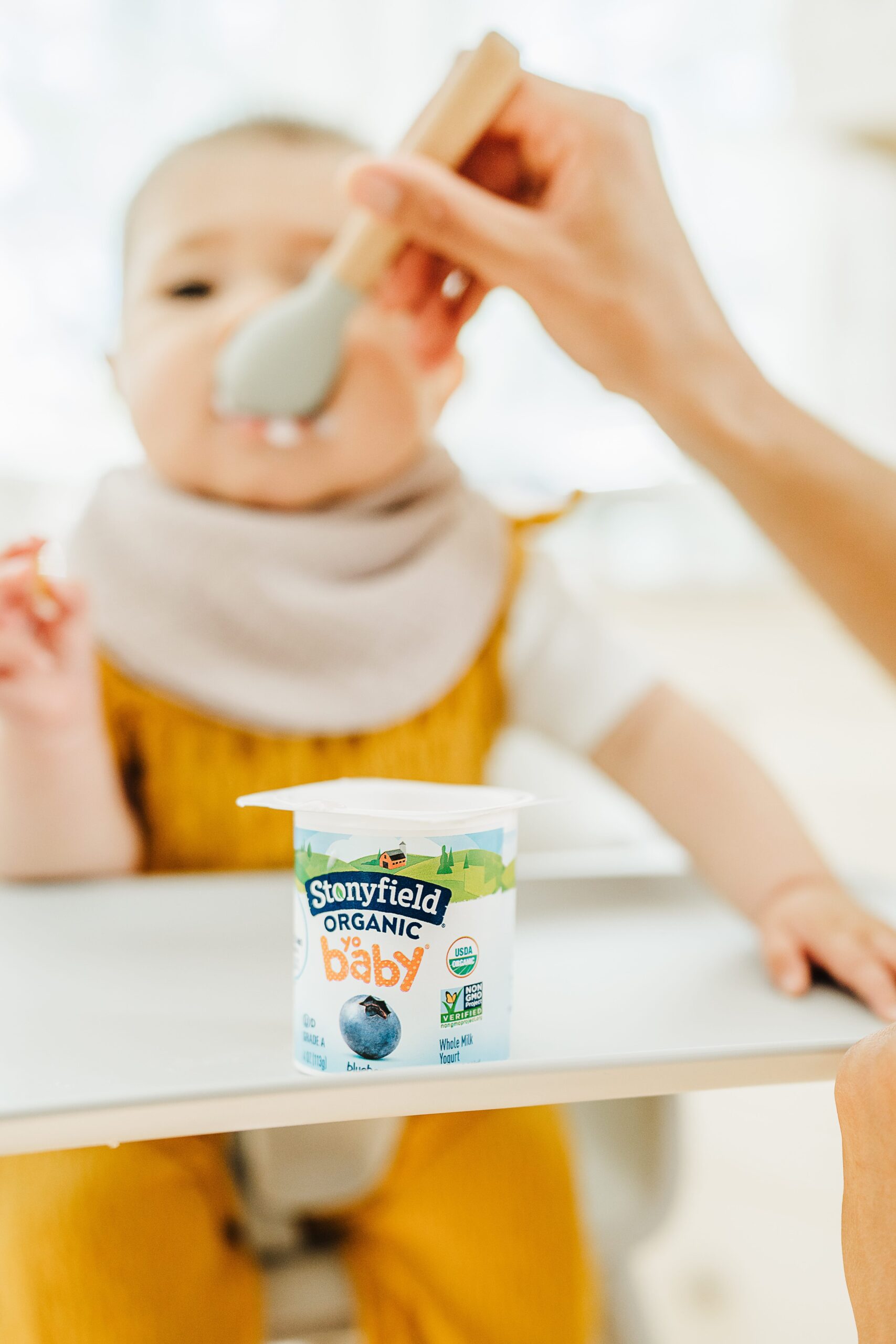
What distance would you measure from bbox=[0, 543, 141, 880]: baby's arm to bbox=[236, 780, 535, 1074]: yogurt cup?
0.89 feet

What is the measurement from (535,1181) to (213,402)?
60 centimetres

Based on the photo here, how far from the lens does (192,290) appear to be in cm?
90

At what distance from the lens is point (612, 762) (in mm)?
850

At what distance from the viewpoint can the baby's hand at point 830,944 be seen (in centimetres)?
55

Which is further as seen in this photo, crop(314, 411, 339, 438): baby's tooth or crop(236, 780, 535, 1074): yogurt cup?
crop(314, 411, 339, 438): baby's tooth

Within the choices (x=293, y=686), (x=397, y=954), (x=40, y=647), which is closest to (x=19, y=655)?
(x=40, y=647)

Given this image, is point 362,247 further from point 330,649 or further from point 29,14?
point 29,14

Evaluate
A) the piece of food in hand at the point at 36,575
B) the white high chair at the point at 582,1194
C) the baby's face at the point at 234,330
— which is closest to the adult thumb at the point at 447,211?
the baby's face at the point at 234,330

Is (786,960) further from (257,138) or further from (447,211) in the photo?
(257,138)

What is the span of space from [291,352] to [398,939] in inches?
19.0

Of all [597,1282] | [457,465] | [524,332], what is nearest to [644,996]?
[597,1282]

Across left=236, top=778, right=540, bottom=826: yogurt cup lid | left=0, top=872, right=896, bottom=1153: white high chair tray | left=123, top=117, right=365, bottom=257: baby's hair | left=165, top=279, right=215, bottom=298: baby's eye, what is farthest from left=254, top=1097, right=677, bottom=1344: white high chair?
left=123, top=117, right=365, bottom=257: baby's hair

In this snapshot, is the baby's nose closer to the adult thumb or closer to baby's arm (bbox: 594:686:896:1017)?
the adult thumb

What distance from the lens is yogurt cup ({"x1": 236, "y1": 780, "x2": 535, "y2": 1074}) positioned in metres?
0.43
